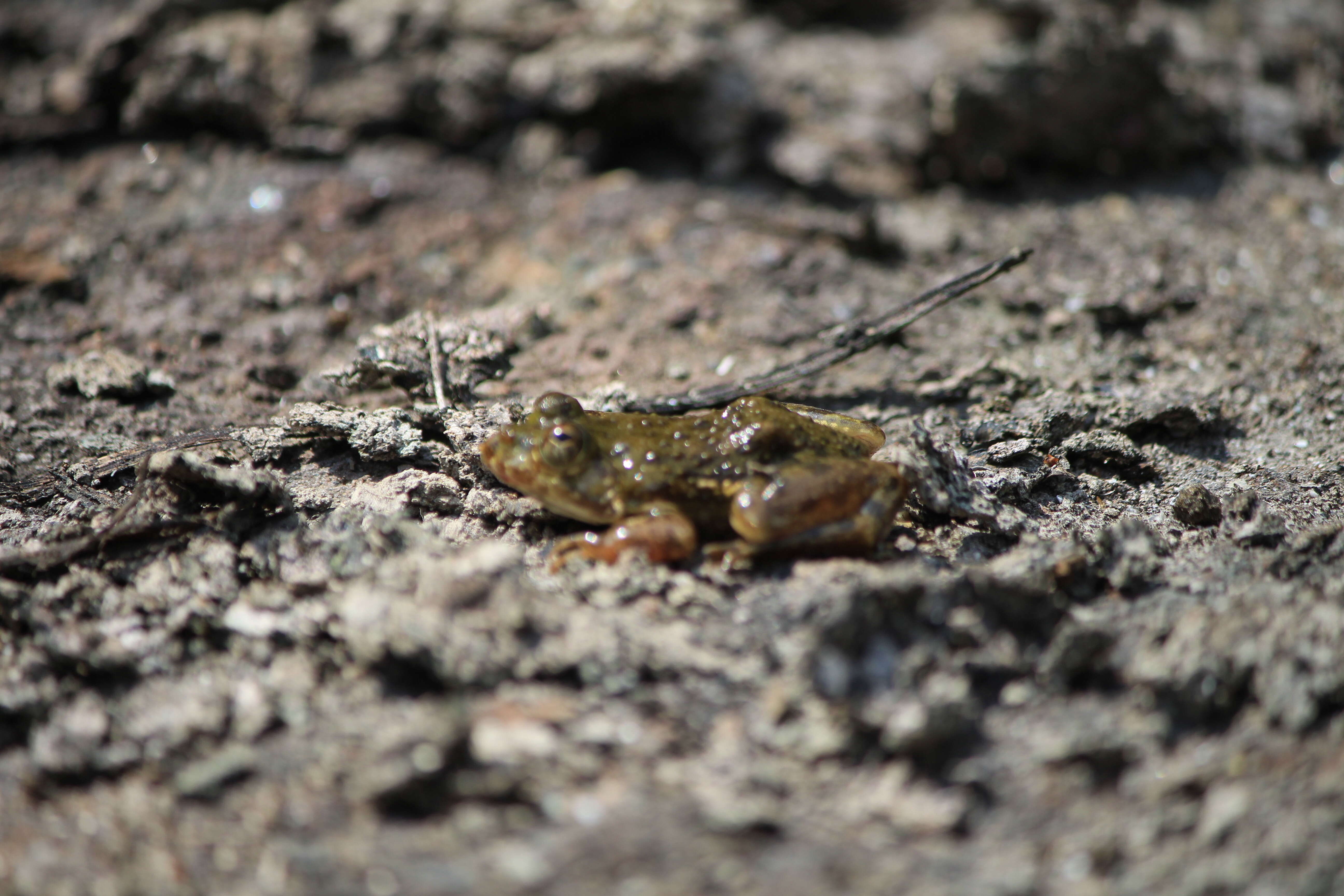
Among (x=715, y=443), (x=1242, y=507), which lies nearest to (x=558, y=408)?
(x=715, y=443)

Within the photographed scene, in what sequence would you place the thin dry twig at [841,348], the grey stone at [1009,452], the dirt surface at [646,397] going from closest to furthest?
the dirt surface at [646,397]
the grey stone at [1009,452]
the thin dry twig at [841,348]

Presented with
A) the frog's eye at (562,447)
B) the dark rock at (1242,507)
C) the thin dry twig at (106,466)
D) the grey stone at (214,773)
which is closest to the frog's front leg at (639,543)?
the frog's eye at (562,447)

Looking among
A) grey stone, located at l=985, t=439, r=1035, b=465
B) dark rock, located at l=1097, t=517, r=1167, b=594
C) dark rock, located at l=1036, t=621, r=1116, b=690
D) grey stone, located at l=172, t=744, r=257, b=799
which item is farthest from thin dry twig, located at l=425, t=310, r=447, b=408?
dark rock, located at l=1097, t=517, r=1167, b=594

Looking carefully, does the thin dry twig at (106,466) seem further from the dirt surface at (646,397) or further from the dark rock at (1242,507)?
the dark rock at (1242,507)

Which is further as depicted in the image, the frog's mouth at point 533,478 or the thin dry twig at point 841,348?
the thin dry twig at point 841,348

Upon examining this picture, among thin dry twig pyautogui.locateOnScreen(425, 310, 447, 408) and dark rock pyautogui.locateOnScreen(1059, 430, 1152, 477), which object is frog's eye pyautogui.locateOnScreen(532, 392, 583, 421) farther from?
dark rock pyautogui.locateOnScreen(1059, 430, 1152, 477)
